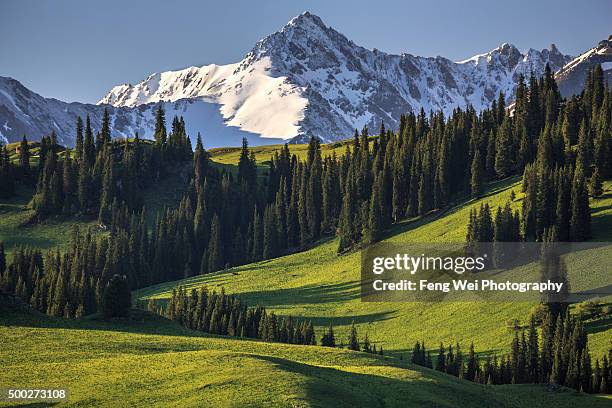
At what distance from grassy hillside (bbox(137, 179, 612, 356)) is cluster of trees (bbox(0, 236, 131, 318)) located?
1330 centimetres

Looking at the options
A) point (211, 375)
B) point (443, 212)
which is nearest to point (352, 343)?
point (211, 375)

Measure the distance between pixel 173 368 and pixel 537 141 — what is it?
449ft

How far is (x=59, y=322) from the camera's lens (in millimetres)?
92438

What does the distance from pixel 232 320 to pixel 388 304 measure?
3070cm

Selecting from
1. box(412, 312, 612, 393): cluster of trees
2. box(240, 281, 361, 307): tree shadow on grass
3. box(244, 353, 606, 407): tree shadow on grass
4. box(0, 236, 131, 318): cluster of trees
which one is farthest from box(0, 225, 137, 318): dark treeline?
box(412, 312, 612, 393): cluster of trees

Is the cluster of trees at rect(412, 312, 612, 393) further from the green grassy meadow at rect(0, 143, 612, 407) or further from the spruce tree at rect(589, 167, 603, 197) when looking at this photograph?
the spruce tree at rect(589, 167, 603, 197)

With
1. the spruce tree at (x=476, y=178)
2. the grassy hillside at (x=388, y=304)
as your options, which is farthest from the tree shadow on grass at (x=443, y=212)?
the spruce tree at (x=476, y=178)

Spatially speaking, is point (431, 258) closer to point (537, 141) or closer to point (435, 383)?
point (537, 141)

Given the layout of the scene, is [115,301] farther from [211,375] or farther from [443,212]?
[443,212]

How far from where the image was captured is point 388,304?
457 ft

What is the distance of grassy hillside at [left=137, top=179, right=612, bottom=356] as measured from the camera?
11694 centimetres

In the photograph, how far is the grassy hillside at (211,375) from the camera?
56844 millimetres

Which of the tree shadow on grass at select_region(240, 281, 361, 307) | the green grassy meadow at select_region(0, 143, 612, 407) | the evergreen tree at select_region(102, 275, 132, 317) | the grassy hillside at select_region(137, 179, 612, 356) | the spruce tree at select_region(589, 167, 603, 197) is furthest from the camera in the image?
the tree shadow on grass at select_region(240, 281, 361, 307)

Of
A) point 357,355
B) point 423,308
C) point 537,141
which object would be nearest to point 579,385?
point 357,355
